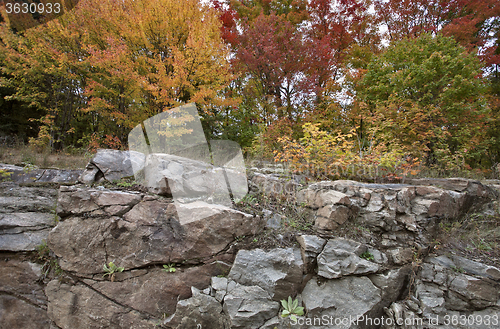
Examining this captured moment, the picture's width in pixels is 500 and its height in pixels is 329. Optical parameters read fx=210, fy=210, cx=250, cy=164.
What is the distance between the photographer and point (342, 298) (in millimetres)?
3195

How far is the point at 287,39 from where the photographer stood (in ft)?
29.5

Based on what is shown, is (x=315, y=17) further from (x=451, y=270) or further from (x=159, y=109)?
→ (x=451, y=270)

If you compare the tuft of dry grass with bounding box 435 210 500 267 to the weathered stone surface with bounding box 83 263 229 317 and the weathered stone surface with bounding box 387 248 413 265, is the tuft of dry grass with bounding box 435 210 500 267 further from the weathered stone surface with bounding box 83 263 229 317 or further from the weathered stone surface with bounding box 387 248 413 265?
the weathered stone surface with bounding box 83 263 229 317

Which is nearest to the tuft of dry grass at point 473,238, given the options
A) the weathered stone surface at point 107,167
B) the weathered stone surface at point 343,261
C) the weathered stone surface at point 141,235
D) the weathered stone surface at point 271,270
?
the weathered stone surface at point 343,261

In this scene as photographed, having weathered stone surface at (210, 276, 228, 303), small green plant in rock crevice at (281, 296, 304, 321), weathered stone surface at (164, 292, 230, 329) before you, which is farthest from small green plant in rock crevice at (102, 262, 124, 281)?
small green plant in rock crevice at (281, 296, 304, 321)

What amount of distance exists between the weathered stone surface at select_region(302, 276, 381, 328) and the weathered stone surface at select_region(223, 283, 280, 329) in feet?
1.80

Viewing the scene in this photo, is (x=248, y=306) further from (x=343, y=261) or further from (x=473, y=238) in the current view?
(x=473, y=238)

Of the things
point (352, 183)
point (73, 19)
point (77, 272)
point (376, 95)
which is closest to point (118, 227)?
point (77, 272)

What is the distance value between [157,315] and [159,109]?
624cm

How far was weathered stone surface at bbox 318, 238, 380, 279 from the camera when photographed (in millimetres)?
3338

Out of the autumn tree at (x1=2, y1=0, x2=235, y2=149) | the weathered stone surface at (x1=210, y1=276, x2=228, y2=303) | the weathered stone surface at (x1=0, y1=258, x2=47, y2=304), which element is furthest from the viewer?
the autumn tree at (x1=2, y1=0, x2=235, y2=149)

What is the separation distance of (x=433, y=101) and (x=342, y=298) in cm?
813

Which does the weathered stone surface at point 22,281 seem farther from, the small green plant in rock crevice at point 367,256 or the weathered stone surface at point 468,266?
the weathered stone surface at point 468,266

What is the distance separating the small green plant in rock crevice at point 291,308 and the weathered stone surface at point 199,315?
33.1 inches
